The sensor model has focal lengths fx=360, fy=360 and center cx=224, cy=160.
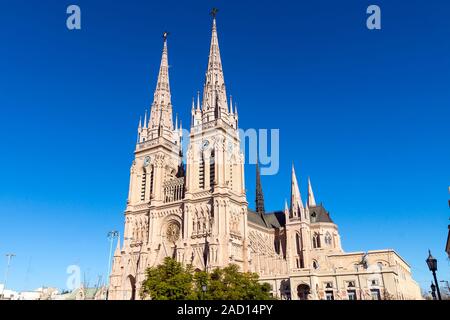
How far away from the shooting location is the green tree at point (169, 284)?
129 ft

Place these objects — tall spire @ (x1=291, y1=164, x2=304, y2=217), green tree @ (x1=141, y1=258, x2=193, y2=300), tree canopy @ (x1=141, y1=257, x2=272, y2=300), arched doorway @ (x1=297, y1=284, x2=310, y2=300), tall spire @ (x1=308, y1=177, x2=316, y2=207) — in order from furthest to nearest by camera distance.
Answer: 1. tall spire @ (x1=308, y1=177, x2=316, y2=207)
2. tall spire @ (x1=291, y1=164, x2=304, y2=217)
3. arched doorway @ (x1=297, y1=284, x2=310, y2=300)
4. green tree @ (x1=141, y1=258, x2=193, y2=300)
5. tree canopy @ (x1=141, y1=257, x2=272, y2=300)

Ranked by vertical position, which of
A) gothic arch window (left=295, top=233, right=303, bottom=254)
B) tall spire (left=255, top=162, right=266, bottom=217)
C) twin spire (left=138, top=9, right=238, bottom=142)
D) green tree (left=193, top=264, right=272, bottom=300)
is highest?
twin spire (left=138, top=9, right=238, bottom=142)

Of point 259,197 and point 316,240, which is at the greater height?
point 259,197

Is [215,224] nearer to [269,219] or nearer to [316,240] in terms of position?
[316,240]

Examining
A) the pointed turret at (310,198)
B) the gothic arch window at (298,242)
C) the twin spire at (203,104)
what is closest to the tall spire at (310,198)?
the pointed turret at (310,198)

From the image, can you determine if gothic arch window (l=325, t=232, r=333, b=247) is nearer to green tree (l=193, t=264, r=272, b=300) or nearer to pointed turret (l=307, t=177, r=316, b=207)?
pointed turret (l=307, t=177, r=316, b=207)

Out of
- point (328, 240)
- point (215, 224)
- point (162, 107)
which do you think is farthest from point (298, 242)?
point (162, 107)

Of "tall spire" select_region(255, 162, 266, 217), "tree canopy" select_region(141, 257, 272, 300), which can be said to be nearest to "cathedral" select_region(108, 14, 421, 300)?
"tall spire" select_region(255, 162, 266, 217)

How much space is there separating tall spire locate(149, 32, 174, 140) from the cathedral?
260 millimetres

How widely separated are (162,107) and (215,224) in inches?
1340

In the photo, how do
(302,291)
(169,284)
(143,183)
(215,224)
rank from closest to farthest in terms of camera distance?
(169,284), (302,291), (215,224), (143,183)

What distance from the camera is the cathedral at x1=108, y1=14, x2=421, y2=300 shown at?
2211 inches

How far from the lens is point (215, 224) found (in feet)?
194
